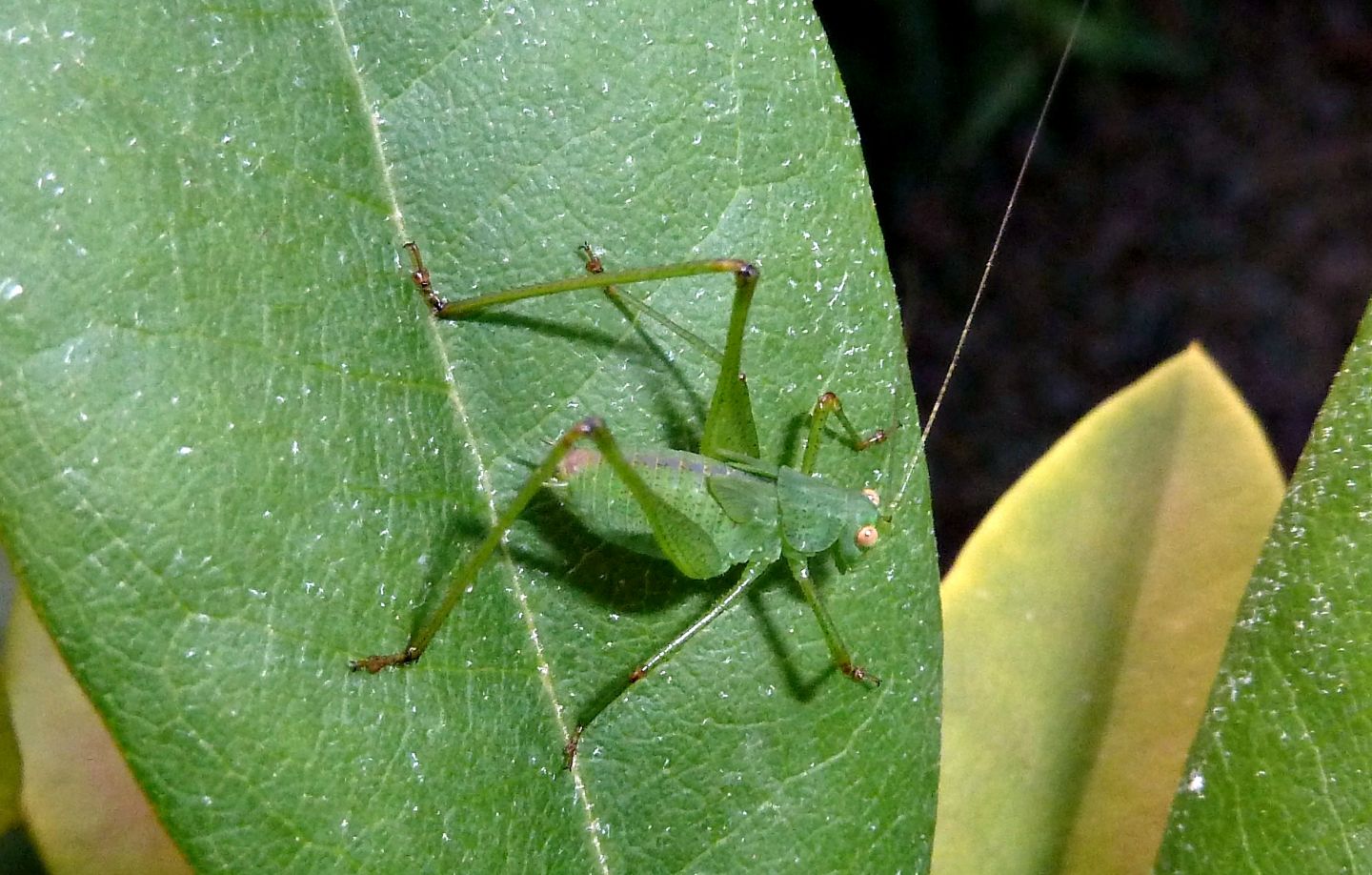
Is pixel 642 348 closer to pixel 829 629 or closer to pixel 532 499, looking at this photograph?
pixel 532 499

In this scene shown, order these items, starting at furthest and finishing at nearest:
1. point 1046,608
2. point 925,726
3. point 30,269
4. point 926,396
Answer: point 926,396 < point 1046,608 < point 925,726 < point 30,269

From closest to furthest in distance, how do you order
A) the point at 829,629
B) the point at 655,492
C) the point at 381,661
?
the point at 381,661 → the point at 829,629 → the point at 655,492

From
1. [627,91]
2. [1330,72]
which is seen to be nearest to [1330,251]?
[1330,72]

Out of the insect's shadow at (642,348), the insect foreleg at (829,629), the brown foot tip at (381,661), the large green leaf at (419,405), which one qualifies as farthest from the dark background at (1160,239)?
the brown foot tip at (381,661)

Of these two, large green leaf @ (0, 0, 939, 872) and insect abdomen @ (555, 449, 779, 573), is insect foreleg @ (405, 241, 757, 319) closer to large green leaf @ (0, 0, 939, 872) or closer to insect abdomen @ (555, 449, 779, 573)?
→ large green leaf @ (0, 0, 939, 872)

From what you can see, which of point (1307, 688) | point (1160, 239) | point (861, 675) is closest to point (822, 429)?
point (861, 675)

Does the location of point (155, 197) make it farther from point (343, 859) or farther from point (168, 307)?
point (343, 859)
